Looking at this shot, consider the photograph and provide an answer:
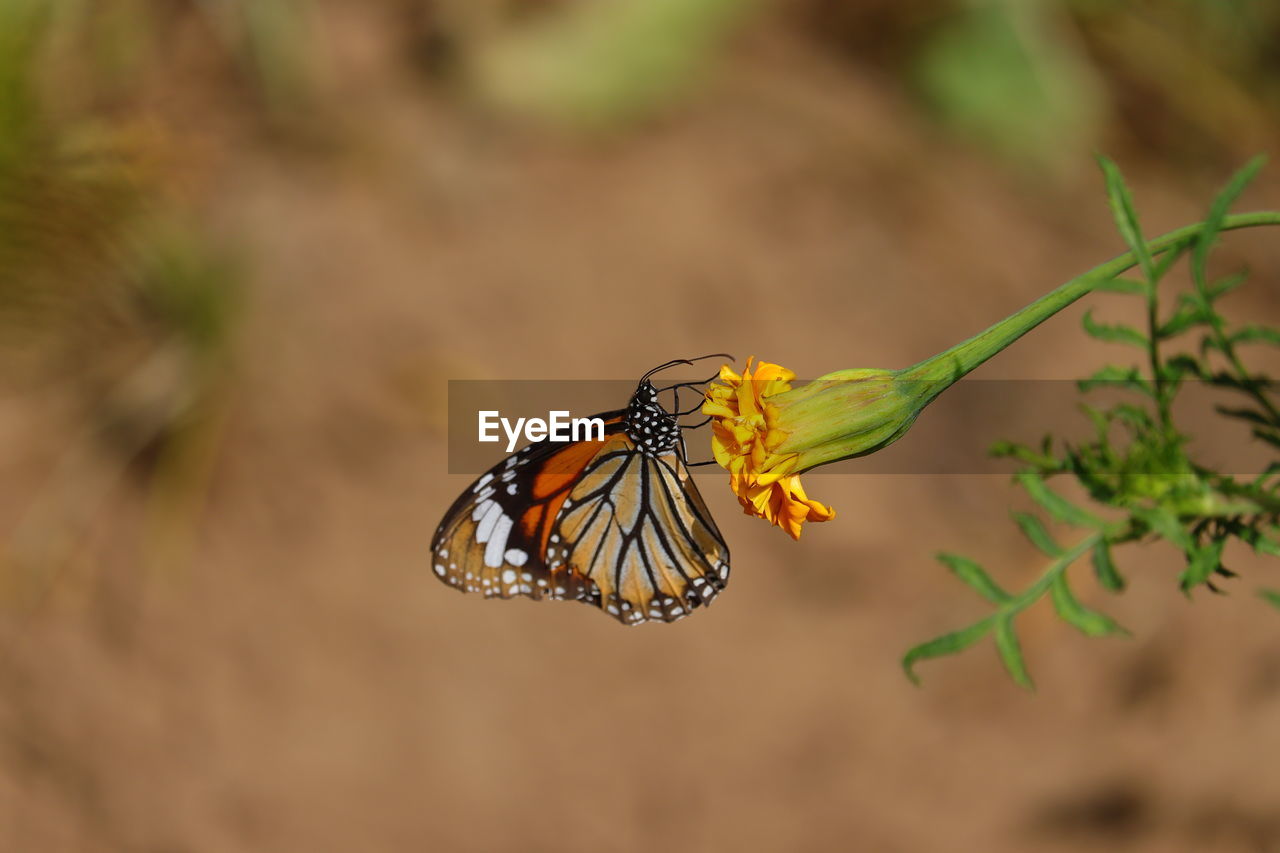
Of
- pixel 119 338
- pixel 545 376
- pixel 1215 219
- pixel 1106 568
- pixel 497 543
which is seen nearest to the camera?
pixel 1215 219

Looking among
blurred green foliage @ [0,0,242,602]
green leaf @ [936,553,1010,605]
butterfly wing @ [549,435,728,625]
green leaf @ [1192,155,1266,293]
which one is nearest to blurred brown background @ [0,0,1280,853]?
blurred green foliage @ [0,0,242,602]


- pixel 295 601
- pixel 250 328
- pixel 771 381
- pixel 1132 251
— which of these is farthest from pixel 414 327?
pixel 1132 251

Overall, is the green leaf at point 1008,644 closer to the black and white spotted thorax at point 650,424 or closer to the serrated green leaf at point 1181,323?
the serrated green leaf at point 1181,323

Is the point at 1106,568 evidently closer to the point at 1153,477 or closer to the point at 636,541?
the point at 1153,477

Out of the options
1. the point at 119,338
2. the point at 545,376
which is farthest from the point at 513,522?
the point at 119,338

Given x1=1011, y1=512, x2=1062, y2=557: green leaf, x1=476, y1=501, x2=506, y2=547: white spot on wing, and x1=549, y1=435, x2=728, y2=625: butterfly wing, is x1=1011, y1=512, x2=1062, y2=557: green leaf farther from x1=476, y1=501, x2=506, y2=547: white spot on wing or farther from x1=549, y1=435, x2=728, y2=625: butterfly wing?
x1=476, y1=501, x2=506, y2=547: white spot on wing

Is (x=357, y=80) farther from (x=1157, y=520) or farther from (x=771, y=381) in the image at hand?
(x=1157, y=520)
